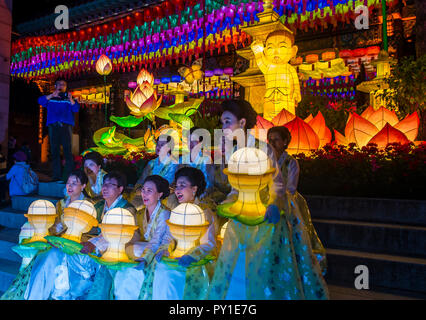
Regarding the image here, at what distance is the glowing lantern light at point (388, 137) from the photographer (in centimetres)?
459

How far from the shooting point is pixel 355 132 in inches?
196

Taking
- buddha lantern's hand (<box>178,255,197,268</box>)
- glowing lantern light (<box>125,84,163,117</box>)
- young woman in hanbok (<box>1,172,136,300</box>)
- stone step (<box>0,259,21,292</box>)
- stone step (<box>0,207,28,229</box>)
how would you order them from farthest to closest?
1. glowing lantern light (<box>125,84,163,117</box>)
2. stone step (<box>0,207,28,229</box>)
3. stone step (<box>0,259,21,292</box>)
4. young woman in hanbok (<box>1,172,136,300</box>)
5. buddha lantern's hand (<box>178,255,197,268</box>)

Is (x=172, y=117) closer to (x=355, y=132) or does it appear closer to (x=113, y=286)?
(x=355, y=132)

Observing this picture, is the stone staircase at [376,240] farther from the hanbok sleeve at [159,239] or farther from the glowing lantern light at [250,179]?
the hanbok sleeve at [159,239]

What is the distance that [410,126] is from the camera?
4719 mm

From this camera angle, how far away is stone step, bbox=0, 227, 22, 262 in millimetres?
4302

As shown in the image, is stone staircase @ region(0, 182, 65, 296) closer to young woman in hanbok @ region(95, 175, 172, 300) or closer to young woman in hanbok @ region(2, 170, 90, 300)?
young woman in hanbok @ region(2, 170, 90, 300)

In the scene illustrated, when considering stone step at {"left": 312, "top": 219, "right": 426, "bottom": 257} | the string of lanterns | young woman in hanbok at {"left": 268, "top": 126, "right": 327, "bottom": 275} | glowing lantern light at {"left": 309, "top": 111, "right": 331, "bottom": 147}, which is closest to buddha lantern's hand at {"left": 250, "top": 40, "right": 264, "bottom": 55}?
the string of lanterns

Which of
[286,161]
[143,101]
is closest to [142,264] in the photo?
[286,161]

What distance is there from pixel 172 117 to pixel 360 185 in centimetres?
325

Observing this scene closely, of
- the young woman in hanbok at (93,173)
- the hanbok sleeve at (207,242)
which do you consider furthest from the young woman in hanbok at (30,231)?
the hanbok sleeve at (207,242)

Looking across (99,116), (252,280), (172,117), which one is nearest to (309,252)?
(252,280)

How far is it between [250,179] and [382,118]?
12.8 ft

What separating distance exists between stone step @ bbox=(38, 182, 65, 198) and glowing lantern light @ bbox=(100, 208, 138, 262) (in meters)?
3.43
